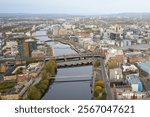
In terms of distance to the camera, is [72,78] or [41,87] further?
[72,78]

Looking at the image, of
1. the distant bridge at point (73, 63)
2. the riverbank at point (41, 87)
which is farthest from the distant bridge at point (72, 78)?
the distant bridge at point (73, 63)

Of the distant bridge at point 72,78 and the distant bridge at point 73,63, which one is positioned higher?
the distant bridge at point 72,78

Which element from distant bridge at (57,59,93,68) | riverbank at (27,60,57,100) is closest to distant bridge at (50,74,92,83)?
riverbank at (27,60,57,100)

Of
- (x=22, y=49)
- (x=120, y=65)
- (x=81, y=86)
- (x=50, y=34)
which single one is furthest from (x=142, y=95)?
(x=50, y=34)

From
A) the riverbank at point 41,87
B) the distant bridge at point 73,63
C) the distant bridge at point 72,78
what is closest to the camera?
the riverbank at point 41,87

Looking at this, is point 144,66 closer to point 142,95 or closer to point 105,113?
point 142,95

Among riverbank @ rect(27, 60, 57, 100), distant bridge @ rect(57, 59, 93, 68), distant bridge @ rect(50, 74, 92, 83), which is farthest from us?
distant bridge @ rect(57, 59, 93, 68)

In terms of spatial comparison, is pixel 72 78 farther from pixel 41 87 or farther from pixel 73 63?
pixel 73 63

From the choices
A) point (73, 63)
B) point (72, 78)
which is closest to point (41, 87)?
point (72, 78)

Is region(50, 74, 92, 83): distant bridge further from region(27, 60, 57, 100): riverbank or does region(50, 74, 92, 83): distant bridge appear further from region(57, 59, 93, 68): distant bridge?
region(57, 59, 93, 68): distant bridge

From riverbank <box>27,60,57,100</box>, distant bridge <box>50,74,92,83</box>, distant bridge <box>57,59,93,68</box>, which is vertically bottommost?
distant bridge <box>57,59,93,68</box>

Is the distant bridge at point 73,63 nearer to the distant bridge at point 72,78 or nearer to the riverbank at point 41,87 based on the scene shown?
the riverbank at point 41,87
